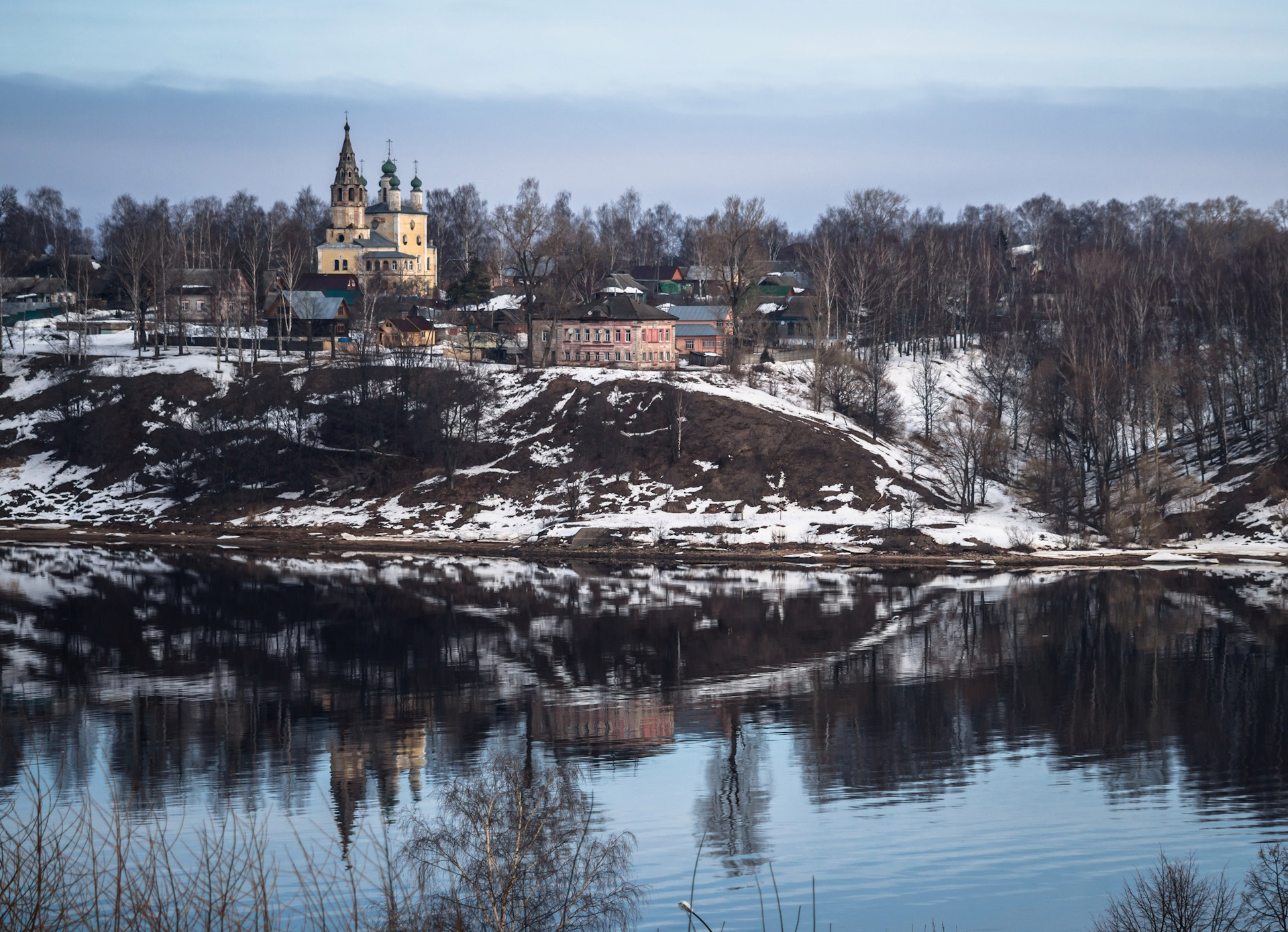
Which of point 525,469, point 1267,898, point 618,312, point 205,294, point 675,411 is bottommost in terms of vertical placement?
point 1267,898

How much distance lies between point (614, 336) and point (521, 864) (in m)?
72.4

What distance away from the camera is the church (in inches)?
5285

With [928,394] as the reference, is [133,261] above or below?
above

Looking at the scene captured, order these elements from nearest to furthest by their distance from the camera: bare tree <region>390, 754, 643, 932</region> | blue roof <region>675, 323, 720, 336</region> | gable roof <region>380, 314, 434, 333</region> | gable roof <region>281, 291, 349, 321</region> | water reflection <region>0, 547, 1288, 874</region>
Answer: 1. bare tree <region>390, 754, 643, 932</region>
2. water reflection <region>0, 547, 1288, 874</region>
3. gable roof <region>380, 314, 434, 333</region>
4. gable roof <region>281, 291, 349, 321</region>
5. blue roof <region>675, 323, 720, 336</region>

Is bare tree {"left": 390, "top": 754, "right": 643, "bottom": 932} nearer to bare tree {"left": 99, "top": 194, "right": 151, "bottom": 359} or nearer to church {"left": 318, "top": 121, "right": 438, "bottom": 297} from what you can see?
bare tree {"left": 99, "top": 194, "right": 151, "bottom": 359}

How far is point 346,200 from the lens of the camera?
138375mm

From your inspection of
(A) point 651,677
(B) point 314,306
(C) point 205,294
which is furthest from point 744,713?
(C) point 205,294

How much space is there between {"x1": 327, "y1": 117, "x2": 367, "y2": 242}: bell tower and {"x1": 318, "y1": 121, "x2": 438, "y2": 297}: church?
75mm

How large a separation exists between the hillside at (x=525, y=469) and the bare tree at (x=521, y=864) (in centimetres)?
4326

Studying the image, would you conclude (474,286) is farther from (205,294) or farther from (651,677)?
(651,677)

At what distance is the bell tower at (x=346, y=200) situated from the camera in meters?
138

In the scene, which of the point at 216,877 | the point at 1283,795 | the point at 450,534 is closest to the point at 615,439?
the point at 450,534

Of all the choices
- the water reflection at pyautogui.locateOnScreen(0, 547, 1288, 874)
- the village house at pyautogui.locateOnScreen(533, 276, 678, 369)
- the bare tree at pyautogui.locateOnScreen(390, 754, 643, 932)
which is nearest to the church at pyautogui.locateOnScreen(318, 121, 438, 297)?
the village house at pyautogui.locateOnScreen(533, 276, 678, 369)

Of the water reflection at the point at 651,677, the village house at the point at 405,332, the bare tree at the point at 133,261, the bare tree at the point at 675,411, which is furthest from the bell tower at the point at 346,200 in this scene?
the water reflection at the point at 651,677
